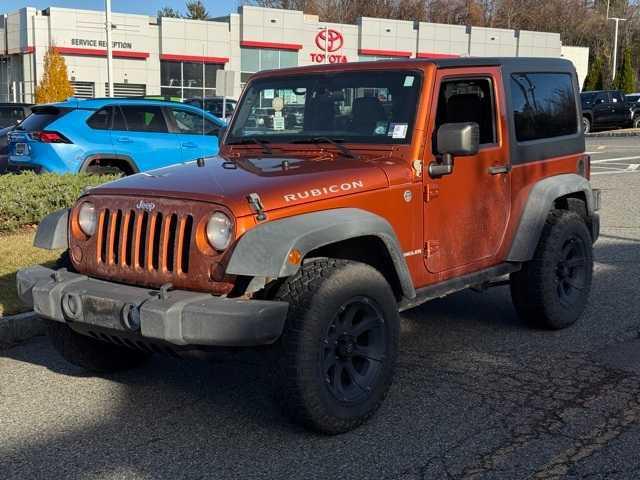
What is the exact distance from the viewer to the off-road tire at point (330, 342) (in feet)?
12.9

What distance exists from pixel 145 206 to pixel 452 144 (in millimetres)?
1813

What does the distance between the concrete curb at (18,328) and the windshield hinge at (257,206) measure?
275cm

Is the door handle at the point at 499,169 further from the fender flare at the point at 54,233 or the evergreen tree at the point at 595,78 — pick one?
the evergreen tree at the point at 595,78

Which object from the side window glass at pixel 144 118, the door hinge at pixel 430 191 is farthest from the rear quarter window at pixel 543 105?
the side window glass at pixel 144 118

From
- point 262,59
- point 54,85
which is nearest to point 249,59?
point 262,59

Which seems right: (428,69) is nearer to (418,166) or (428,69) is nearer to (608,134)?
(418,166)

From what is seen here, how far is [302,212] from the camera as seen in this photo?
4.20 metres

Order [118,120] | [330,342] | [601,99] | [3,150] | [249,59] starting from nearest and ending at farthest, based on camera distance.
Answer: [330,342] → [118,120] → [3,150] → [601,99] → [249,59]

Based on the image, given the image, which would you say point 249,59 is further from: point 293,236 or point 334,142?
point 293,236

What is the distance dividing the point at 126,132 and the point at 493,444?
903cm

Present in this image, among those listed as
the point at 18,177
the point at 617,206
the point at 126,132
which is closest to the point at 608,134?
the point at 617,206

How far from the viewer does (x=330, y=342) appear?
4.18m

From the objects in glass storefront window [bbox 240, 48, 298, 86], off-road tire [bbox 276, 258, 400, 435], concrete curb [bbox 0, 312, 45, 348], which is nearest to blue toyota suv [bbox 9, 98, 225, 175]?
concrete curb [bbox 0, 312, 45, 348]

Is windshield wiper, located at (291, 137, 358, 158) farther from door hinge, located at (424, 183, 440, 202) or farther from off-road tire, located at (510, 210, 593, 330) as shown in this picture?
off-road tire, located at (510, 210, 593, 330)
